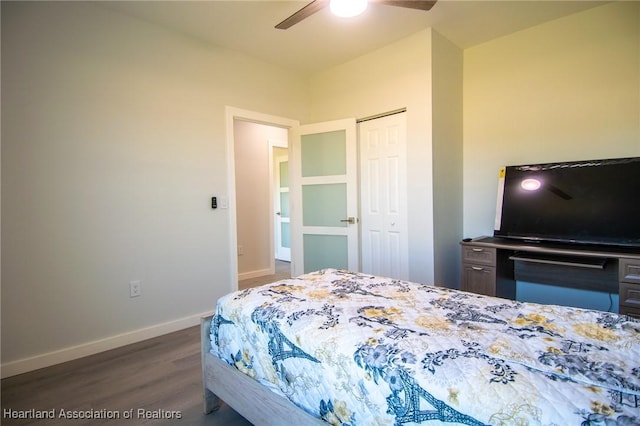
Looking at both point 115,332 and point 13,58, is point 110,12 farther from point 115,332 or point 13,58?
point 115,332

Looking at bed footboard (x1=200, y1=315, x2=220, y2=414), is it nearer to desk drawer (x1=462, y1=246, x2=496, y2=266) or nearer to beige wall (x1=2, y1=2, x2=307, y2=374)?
beige wall (x1=2, y1=2, x2=307, y2=374)

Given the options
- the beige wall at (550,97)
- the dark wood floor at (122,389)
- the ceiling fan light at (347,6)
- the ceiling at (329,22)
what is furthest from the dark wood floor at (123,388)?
the beige wall at (550,97)

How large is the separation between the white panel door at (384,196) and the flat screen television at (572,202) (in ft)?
2.89

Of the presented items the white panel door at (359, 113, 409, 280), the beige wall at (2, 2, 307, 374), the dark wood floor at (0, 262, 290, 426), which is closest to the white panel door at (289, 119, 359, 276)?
the white panel door at (359, 113, 409, 280)

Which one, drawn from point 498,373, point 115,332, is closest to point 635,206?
point 498,373

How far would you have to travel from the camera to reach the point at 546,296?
9.99 ft

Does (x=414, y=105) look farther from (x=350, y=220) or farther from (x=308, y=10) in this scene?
(x=308, y=10)

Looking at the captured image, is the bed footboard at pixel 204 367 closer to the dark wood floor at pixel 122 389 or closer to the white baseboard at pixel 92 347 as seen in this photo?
the dark wood floor at pixel 122 389

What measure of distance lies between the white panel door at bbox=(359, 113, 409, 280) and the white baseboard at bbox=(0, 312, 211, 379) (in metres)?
1.88

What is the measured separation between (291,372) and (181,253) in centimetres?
206

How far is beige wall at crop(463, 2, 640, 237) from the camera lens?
265 cm

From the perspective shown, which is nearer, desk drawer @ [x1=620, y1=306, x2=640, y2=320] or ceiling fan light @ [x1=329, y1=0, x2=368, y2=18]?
ceiling fan light @ [x1=329, y1=0, x2=368, y2=18]

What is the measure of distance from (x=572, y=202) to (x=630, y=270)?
644mm

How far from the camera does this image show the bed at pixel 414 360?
868 mm
